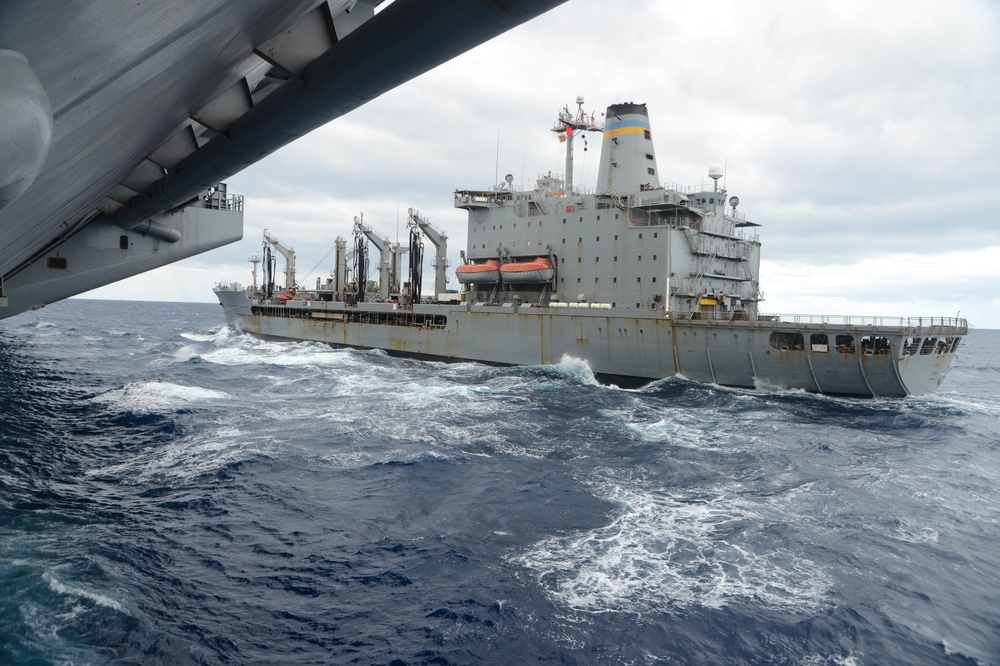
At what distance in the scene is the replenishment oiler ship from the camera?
25.8 metres

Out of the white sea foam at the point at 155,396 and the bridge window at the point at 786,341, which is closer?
the white sea foam at the point at 155,396

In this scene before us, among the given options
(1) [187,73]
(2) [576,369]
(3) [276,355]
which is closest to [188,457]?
(1) [187,73]

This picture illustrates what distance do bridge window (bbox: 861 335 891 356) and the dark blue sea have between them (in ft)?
11.9

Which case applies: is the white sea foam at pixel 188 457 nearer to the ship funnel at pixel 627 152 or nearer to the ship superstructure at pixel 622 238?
the ship superstructure at pixel 622 238

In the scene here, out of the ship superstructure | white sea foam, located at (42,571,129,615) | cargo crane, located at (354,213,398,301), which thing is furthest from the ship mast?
white sea foam, located at (42,571,129,615)

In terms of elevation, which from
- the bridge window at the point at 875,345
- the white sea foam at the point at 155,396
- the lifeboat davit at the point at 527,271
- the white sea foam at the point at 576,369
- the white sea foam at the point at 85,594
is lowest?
the white sea foam at the point at 85,594

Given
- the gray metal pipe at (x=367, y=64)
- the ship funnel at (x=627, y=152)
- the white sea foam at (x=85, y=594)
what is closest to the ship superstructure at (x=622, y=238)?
the ship funnel at (x=627, y=152)

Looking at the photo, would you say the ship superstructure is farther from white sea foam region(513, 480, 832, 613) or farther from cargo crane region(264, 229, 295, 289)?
cargo crane region(264, 229, 295, 289)

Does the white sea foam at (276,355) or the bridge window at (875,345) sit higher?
the bridge window at (875,345)

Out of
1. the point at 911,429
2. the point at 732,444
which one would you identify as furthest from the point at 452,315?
the point at 911,429

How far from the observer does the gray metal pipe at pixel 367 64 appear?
4.54 meters

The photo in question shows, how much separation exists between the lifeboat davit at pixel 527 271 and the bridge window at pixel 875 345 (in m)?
15.8

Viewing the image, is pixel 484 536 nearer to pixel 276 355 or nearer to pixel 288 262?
pixel 276 355

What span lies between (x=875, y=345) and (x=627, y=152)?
16647 mm
